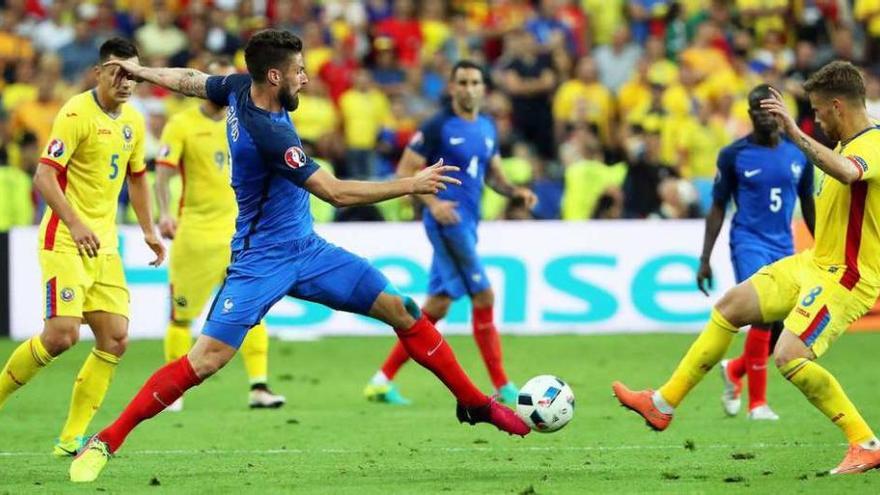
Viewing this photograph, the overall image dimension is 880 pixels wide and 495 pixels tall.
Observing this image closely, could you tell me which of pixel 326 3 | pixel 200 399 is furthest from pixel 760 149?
pixel 326 3

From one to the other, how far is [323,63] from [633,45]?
449cm

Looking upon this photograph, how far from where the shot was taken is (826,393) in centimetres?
917

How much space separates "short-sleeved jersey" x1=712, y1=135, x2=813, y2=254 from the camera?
11.9m

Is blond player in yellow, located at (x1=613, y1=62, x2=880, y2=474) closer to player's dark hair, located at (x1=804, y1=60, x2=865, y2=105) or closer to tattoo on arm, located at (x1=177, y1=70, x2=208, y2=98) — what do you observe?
player's dark hair, located at (x1=804, y1=60, x2=865, y2=105)

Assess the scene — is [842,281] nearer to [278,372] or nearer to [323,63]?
[278,372]

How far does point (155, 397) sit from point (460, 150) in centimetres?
473

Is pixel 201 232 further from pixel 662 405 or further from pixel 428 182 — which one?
pixel 428 182

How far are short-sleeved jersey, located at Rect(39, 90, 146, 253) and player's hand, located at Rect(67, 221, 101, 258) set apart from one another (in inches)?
15.4

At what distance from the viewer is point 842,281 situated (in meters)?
9.23

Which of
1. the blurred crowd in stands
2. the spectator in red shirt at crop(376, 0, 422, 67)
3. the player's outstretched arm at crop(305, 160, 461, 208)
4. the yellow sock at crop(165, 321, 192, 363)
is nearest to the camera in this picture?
the player's outstretched arm at crop(305, 160, 461, 208)

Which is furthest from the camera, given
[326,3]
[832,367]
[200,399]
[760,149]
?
[326,3]

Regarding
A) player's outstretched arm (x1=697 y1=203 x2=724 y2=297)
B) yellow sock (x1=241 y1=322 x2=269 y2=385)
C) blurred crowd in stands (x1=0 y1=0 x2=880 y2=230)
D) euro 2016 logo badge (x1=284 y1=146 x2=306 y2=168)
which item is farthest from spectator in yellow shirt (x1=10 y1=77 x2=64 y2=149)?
euro 2016 logo badge (x1=284 y1=146 x2=306 y2=168)

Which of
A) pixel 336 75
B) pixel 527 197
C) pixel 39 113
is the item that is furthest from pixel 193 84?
pixel 336 75

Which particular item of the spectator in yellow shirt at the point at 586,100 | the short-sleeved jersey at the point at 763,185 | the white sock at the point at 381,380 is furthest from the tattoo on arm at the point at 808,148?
the spectator in yellow shirt at the point at 586,100
